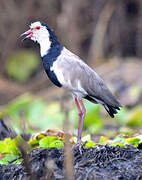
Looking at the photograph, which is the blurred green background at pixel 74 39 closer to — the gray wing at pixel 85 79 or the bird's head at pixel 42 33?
the bird's head at pixel 42 33

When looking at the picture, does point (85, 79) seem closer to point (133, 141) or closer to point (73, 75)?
point (73, 75)

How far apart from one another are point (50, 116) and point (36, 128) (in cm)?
50

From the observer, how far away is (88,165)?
15.8ft

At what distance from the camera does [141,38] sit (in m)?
→ 14.2

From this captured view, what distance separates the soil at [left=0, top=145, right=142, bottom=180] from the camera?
14.9 feet

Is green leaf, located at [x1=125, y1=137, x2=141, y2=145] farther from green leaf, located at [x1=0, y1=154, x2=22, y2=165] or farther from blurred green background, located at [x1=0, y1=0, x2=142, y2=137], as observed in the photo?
blurred green background, located at [x1=0, y1=0, x2=142, y2=137]

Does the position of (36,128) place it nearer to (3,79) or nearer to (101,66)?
(101,66)

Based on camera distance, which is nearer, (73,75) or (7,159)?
(7,159)

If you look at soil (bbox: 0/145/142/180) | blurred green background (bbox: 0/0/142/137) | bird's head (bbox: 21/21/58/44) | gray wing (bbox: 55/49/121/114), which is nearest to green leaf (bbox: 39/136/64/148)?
soil (bbox: 0/145/142/180)

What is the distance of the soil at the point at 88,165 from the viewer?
4.55 m

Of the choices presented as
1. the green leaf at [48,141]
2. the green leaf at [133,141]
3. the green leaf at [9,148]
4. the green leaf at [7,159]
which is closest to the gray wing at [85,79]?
the green leaf at [133,141]

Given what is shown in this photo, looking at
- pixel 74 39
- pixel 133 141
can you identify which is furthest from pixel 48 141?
pixel 74 39

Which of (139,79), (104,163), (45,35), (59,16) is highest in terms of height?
(59,16)

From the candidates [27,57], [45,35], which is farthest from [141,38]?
[45,35]
